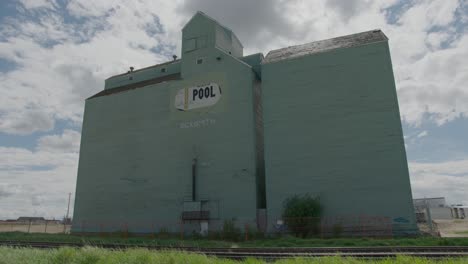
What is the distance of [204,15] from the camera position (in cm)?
3438

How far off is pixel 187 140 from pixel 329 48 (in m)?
14.5

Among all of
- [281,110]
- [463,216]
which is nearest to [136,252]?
[281,110]

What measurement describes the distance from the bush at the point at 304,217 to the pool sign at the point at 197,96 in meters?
11.7

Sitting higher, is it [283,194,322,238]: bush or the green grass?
[283,194,322,238]: bush

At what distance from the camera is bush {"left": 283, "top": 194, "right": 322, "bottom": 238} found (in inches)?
988

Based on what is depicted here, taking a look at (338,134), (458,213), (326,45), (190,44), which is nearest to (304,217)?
(338,134)

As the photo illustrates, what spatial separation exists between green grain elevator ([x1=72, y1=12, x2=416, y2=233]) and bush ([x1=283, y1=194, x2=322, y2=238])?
0.96 metres

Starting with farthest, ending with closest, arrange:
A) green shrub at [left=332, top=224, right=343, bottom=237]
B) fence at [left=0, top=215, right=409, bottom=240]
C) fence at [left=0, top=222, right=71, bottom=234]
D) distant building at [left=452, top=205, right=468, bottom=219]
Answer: distant building at [left=452, top=205, right=468, bottom=219]
fence at [left=0, top=222, right=71, bottom=234]
green shrub at [left=332, top=224, right=343, bottom=237]
fence at [left=0, top=215, right=409, bottom=240]

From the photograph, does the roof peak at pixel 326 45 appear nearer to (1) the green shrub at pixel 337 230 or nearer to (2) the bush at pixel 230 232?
(1) the green shrub at pixel 337 230

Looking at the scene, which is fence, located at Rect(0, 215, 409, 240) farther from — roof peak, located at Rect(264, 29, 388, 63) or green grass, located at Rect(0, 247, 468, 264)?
green grass, located at Rect(0, 247, 468, 264)

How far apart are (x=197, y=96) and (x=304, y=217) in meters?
14.6

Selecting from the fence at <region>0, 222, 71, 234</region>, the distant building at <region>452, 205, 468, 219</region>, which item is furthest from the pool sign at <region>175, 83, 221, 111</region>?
the distant building at <region>452, 205, 468, 219</region>

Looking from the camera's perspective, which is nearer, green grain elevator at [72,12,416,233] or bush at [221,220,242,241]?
green grain elevator at [72,12,416,233]

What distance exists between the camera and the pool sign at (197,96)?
31.9m
